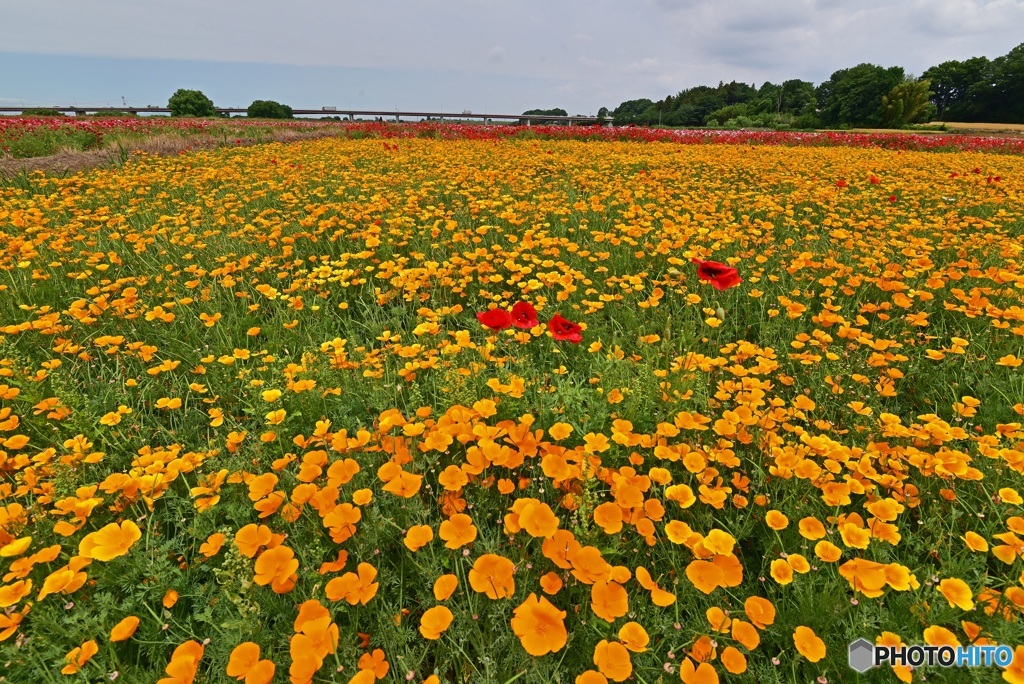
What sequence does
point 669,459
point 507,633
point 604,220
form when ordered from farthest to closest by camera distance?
1. point 604,220
2. point 669,459
3. point 507,633

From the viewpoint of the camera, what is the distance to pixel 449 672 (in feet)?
4.62

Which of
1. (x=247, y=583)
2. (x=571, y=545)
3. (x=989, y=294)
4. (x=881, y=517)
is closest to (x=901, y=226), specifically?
(x=989, y=294)

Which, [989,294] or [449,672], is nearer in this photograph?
[449,672]

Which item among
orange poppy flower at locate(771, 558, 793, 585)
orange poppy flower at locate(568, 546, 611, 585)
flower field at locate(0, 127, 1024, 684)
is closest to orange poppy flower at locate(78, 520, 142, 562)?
flower field at locate(0, 127, 1024, 684)

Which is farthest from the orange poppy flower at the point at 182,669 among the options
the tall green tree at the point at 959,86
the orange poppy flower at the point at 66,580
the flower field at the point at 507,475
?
the tall green tree at the point at 959,86

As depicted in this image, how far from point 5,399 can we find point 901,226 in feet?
22.6

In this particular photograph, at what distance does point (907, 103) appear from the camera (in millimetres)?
39906

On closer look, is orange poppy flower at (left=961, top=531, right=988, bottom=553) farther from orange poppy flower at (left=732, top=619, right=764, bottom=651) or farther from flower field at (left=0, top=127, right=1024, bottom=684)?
orange poppy flower at (left=732, top=619, right=764, bottom=651)

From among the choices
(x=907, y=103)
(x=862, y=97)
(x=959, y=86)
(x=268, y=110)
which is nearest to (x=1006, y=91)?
(x=959, y=86)

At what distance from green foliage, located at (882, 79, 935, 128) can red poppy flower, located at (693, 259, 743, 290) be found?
169 ft

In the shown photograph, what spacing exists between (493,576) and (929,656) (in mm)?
1194

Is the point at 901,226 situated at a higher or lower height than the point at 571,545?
higher

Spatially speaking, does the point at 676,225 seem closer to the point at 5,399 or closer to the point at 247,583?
the point at 247,583

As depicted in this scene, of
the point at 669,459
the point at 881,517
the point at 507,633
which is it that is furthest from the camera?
the point at 669,459
